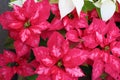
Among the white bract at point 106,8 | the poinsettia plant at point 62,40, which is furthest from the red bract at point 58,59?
the white bract at point 106,8

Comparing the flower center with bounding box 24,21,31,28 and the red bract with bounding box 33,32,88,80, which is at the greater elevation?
the flower center with bounding box 24,21,31,28

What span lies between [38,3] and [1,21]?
0.10 m

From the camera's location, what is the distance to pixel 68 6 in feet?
2.16

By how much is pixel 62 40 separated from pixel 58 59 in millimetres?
44

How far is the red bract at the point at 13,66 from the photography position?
69cm

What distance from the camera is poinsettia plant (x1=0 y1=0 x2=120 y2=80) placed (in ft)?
2.02

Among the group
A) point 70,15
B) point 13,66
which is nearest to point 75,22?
point 70,15

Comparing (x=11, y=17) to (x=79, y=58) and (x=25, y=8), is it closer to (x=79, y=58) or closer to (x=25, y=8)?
(x=25, y=8)

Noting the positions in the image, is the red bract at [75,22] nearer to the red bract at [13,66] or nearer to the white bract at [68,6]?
the white bract at [68,6]

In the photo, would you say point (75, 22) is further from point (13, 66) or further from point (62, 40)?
point (13, 66)

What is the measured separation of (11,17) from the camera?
0.66m

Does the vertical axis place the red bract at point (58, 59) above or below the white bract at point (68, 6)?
below

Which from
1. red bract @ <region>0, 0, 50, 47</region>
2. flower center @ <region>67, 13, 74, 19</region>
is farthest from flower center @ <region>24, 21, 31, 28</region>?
flower center @ <region>67, 13, 74, 19</region>

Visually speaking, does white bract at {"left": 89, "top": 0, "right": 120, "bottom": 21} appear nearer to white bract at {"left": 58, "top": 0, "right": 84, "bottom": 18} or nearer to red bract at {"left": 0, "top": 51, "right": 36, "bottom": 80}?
white bract at {"left": 58, "top": 0, "right": 84, "bottom": 18}
